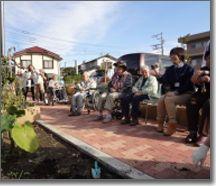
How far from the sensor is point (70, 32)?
3.18m

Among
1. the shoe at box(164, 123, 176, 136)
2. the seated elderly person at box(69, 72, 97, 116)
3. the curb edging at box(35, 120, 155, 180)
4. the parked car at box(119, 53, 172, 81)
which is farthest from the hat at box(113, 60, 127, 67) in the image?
the seated elderly person at box(69, 72, 97, 116)

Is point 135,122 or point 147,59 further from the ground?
point 147,59

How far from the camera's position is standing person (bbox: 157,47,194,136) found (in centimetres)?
393

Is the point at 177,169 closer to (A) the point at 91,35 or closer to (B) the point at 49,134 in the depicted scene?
(A) the point at 91,35

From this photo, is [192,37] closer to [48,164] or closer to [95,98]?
[48,164]

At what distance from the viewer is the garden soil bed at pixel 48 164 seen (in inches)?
119

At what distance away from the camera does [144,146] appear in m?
3.66

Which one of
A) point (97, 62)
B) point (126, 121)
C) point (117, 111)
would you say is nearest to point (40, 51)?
point (97, 62)

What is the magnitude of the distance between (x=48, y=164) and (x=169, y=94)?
1.68 metres

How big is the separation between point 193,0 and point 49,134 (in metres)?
2.41

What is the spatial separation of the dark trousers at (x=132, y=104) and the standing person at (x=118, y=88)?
0.14 meters

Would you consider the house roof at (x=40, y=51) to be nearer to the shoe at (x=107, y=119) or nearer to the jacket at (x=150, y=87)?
the jacket at (x=150, y=87)

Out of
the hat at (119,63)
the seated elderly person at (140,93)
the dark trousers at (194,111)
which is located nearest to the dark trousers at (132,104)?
the seated elderly person at (140,93)

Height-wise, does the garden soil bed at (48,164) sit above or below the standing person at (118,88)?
below
